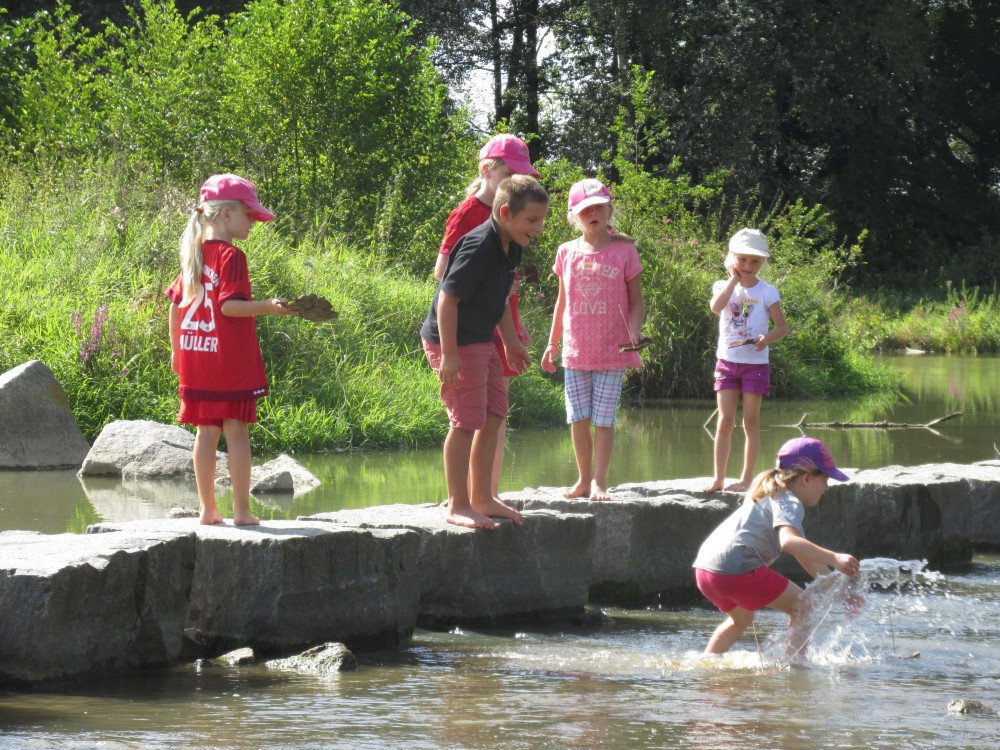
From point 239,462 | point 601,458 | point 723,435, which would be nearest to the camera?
point 239,462

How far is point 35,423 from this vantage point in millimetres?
9664

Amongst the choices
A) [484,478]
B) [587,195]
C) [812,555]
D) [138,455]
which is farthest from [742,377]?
[138,455]

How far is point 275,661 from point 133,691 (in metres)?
0.56

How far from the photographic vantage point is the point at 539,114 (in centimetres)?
3478

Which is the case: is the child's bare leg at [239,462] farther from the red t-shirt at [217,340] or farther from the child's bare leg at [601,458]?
the child's bare leg at [601,458]

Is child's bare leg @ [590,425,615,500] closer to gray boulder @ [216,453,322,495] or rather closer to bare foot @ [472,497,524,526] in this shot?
bare foot @ [472,497,524,526]

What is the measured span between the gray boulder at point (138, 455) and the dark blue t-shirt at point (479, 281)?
4019 millimetres

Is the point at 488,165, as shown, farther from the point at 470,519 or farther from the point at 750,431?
the point at 750,431

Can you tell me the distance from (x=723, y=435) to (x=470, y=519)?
1.85m

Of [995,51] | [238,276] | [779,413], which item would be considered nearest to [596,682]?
[238,276]

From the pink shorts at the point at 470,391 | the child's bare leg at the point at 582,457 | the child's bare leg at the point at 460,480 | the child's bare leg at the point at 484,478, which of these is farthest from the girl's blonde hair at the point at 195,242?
the child's bare leg at the point at 582,457

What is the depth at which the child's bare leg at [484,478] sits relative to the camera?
19.0 ft

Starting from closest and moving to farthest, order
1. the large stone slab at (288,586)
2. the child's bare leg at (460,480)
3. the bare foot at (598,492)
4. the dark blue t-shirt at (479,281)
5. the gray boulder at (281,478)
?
the large stone slab at (288,586)
the dark blue t-shirt at (479,281)
the child's bare leg at (460,480)
the bare foot at (598,492)
the gray boulder at (281,478)

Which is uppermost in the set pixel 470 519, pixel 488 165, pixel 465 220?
pixel 488 165
